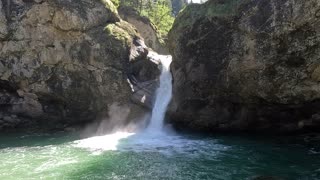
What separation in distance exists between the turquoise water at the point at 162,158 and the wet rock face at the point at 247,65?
2220 mm

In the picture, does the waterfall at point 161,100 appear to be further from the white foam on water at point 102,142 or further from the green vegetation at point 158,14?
the green vegetation at point 158,14

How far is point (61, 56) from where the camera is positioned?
3284 centimetres

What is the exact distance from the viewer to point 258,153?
75.0 ft

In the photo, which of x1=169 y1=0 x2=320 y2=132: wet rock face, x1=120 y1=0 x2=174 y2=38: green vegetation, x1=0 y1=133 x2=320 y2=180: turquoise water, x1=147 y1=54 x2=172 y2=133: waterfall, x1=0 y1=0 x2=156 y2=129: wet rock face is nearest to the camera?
x1=0 y1=133 x2=320 y2=180: turquoise water

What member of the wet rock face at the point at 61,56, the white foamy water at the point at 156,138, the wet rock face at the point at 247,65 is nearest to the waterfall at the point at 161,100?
the white foamy water at the point at 156,138

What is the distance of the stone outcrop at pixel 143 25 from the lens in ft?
171

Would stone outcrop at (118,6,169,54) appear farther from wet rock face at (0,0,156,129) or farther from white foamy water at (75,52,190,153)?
wet rock face at (0,0,156,129)

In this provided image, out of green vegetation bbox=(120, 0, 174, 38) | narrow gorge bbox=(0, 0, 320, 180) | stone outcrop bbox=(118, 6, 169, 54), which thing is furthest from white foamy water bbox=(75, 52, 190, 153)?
green vegetation bbox=(120, 0, 174, 38)

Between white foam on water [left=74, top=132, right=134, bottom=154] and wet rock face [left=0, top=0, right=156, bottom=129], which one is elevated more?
wet rock face [left=0, top=0, right=156, bottom=129]

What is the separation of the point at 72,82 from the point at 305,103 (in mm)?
18717

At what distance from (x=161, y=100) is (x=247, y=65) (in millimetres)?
9557

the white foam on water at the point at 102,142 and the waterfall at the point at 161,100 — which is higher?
the waterfall at the point at 161,100

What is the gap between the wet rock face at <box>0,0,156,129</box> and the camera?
32.7m

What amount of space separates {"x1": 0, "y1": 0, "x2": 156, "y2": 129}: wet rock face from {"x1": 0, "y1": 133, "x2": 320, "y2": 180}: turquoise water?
5.61 metres
